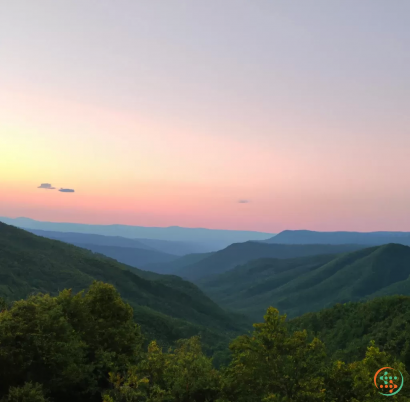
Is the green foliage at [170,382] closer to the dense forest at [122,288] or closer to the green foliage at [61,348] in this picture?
the green foliage at [61,348]

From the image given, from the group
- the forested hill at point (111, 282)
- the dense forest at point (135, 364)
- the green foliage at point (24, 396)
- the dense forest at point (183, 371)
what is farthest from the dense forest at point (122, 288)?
the green foliage at point (24, 396)

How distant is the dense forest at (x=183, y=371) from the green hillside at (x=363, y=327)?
2751 centimetres

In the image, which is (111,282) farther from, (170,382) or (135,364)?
(170,382)

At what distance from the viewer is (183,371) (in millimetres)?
21359

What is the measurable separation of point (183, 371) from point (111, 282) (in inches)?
4665

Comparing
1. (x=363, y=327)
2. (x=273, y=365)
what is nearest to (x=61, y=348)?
(x=273, y=365)

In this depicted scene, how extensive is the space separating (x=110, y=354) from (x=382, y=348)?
44.1m

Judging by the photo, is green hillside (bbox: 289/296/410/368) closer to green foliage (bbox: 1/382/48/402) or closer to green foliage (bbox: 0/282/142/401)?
green foliage (bbox: 0/282/142/401)

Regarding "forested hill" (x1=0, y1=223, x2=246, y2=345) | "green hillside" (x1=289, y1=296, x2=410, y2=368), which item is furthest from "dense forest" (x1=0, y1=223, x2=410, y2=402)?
"forested hill" (x1=0, y1=223, x2=246, y2=345)

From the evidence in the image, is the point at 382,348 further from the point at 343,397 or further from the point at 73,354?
the point at 73,354

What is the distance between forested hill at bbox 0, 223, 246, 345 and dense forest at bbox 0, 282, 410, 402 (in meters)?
65.2

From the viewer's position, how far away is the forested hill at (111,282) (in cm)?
9356

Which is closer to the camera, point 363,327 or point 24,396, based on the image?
point 24,396

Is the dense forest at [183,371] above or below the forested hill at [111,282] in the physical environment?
above
